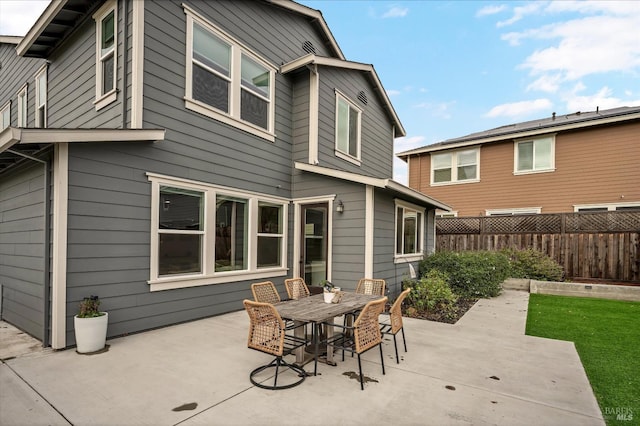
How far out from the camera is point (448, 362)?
3.96 m

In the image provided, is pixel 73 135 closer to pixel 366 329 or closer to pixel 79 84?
pixel 79 84

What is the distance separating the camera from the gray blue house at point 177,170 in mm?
4473

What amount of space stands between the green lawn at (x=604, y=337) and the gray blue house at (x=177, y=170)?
315 cm

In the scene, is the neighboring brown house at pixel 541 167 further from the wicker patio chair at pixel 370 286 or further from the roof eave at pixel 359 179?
the wicker patio chair at pixel 370 286

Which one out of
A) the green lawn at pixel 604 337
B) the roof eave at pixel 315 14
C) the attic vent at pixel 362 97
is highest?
the roof eave at pixel 315 14

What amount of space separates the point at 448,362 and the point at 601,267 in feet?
28.0

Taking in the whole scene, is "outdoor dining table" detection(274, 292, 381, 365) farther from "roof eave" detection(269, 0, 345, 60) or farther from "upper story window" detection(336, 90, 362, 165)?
"roof eave" detection(269, 0, 345, 60)

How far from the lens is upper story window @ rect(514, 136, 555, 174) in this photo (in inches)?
500

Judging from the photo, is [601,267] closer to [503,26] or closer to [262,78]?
[503,26]

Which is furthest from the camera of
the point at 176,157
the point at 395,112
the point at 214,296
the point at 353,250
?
the point at 395,112

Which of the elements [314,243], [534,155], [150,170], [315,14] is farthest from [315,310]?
[534,155]

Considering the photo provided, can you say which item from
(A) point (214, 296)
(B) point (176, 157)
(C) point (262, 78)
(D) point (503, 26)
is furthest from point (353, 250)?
(D) point (503, 26)

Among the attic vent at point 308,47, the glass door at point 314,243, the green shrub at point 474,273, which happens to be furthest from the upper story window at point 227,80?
the green shrub at point 474,273

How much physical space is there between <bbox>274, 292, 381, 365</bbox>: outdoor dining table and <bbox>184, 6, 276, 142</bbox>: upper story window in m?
4.01
